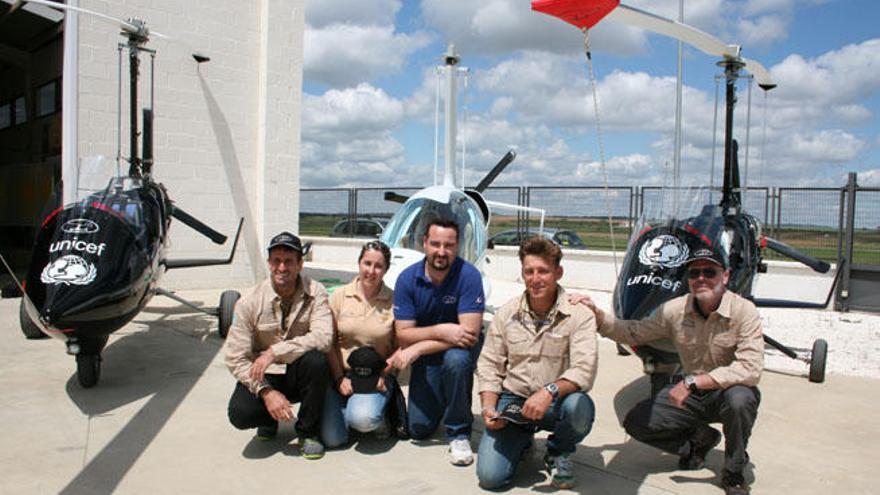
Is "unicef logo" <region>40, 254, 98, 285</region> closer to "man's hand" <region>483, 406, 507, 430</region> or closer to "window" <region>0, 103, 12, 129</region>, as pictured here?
"man's hand" <region>483, 406, 507, 430</region>

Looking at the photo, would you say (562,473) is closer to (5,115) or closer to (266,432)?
(266,432)

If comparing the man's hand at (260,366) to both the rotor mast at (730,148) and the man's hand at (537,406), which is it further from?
the rotor mast at (730,148)

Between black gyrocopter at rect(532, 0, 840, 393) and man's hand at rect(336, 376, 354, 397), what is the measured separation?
175 cm

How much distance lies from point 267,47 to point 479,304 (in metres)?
8.96

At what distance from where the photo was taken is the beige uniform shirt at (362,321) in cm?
392

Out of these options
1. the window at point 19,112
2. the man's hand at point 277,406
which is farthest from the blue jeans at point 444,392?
the window at point 19,112

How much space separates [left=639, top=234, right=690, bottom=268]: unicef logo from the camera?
15.6ft

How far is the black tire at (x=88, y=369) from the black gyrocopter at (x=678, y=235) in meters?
3.76

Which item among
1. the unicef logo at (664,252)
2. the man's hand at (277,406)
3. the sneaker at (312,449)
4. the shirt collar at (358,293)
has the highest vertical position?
the unicef logo at (664,252)

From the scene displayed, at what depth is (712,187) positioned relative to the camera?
5.44 m

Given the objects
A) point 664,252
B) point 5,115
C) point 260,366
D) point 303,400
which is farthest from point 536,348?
point 5,115

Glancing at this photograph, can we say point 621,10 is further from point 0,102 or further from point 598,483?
point 0,102

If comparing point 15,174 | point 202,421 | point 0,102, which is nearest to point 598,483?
point 202,421

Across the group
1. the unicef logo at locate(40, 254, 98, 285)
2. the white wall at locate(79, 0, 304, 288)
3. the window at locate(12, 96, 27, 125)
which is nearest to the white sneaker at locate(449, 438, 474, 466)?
the unicef logo at locate(40, 254, 98, 285)
